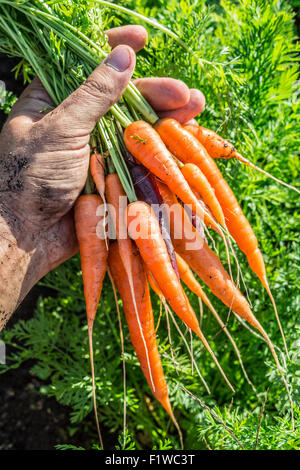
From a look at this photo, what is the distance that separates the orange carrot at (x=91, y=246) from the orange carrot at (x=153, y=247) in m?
0.13

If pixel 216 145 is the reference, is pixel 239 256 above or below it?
below

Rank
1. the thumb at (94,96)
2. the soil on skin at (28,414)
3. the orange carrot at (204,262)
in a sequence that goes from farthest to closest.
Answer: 1. the soil on skin at (28,414)
2. the orange carrot at (204,262)
3. the thumb at (94,96)

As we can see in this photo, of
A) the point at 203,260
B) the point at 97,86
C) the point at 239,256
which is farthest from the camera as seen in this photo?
the point at 239,256

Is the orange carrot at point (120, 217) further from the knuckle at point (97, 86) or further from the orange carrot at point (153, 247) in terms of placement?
the knuckle at point (97, 86)

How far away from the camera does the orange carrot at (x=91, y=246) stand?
129cm

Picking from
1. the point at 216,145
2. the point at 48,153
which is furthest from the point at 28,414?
the point at 216,145

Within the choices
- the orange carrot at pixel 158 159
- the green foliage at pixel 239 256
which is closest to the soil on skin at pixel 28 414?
the green foliage at pixel 239 256

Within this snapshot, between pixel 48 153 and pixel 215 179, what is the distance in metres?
0.56

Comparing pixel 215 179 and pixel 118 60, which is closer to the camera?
pixel 118 60

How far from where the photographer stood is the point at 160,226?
1.28m

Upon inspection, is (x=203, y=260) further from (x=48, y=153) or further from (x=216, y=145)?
(x=48, y=153)

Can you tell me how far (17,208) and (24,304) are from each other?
0.89 m
